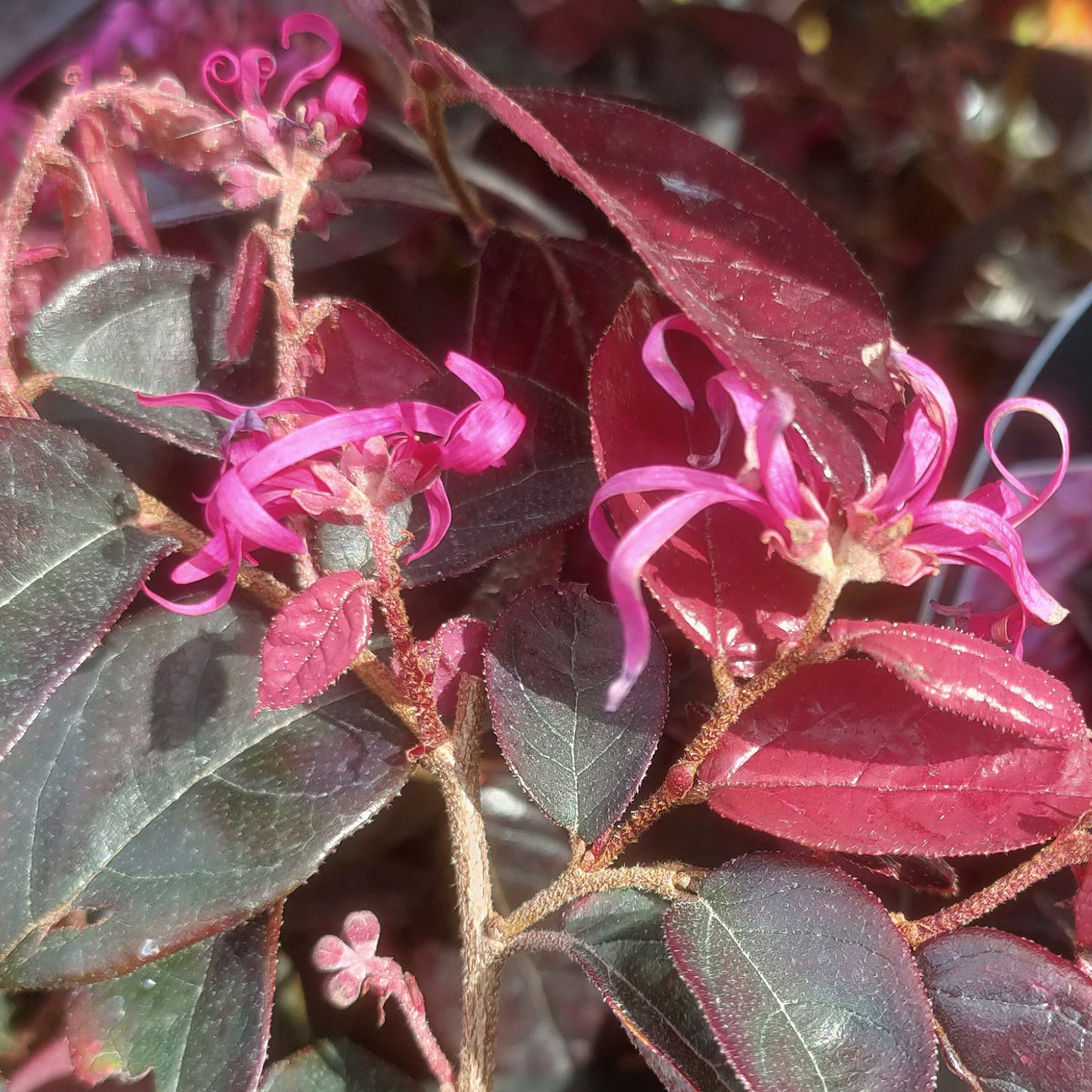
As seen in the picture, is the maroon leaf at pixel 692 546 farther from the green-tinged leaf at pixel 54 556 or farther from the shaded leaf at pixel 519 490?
the green-tinged leaf at pixel 54 556

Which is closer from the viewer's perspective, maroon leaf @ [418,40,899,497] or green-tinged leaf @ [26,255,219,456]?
maroon leaf @ [418,40,899,497]

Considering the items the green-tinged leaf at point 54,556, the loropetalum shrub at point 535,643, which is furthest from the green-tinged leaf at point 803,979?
the green-tinged leaf at point 54,556

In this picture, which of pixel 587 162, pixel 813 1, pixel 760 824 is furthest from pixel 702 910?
pixel 813 1

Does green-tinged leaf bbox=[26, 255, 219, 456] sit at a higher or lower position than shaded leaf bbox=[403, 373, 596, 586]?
higher

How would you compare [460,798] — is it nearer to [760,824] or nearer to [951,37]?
[760,824]

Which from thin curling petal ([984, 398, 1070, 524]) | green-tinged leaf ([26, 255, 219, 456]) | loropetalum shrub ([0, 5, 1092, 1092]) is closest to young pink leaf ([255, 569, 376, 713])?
loropetalum shrub ([0, 5, 1092, 1092])

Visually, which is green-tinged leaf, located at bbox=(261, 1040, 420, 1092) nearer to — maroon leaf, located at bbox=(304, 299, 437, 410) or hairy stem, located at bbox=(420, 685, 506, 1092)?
hairy stem, located at bbox=(420, 685, 506, 1092)

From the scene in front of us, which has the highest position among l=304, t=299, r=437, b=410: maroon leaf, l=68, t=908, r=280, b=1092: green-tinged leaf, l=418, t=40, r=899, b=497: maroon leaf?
l=418, t=40, r=899, b=497: maroon leaf
